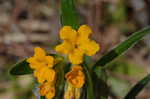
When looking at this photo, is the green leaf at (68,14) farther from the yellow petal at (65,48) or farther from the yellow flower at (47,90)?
the yellow flower at (47,90)

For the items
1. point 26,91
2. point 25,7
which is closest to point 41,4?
point 25,7

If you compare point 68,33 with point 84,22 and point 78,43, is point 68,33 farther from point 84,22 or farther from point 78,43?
point 84,22

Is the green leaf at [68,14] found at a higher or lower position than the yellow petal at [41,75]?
higher

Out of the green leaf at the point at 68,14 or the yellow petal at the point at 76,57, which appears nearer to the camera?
the yellow petal at the point at 76,57

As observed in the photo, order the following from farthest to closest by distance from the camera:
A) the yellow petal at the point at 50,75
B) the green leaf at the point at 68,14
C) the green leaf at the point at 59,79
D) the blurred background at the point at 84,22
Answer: the blurred background at the point at 84,22, the green leaf at the point at 68,14, the green leaf at the point at 59,79, the yellow petal at the point at 50,75

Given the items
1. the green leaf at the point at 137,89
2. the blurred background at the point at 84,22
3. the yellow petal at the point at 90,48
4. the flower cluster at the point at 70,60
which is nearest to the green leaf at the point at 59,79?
the flower cluster at the point at 70,60

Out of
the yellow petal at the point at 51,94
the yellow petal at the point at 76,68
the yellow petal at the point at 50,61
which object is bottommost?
the yellow petal at the point at 51,94

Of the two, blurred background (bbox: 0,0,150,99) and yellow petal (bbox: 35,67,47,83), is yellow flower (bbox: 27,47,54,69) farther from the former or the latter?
blurred background (bbox: 0,0,150,99)
